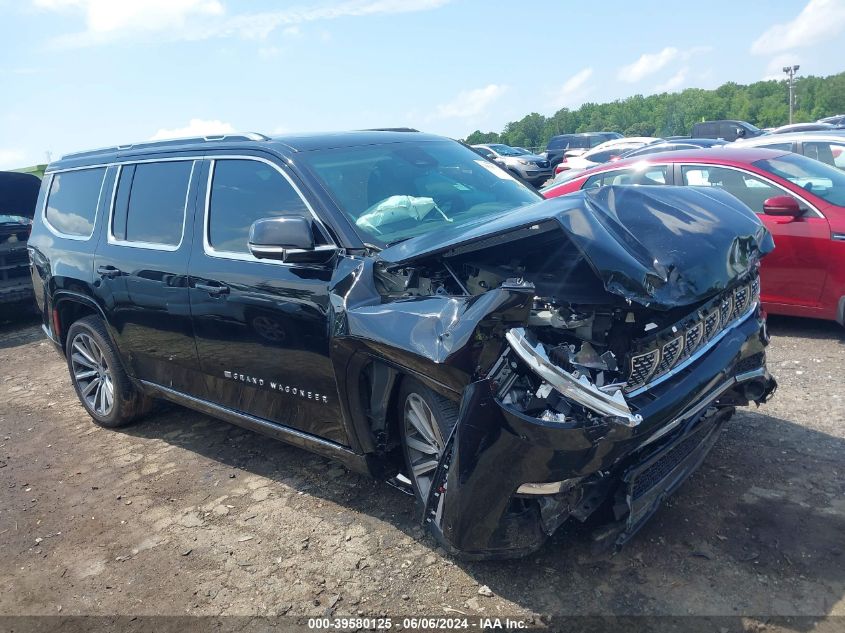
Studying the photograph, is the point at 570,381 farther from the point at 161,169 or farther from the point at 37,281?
the point at 37,281

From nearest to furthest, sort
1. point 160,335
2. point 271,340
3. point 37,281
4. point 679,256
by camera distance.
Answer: point 679,256 → point 271,340 → point 160,335 → point 37,281

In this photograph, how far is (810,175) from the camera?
6.35 meters

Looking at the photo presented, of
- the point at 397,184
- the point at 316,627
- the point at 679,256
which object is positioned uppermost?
the point at 397,184

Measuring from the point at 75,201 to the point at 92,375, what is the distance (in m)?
1.34

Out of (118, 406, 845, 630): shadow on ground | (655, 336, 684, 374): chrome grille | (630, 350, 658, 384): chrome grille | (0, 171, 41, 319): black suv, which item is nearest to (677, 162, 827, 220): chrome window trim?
(118, 406, 845, 630): shadow on ground

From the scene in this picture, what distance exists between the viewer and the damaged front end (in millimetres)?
2650

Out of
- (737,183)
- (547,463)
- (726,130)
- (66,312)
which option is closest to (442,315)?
(547,463)

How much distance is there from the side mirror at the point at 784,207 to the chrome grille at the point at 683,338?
287 centimetres

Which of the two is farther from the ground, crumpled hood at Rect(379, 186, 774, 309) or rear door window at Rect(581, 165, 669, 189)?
crumpled hood at Rect(379, 186, 774, 309)

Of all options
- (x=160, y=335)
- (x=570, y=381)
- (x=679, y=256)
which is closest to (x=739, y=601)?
(x=570, y=381)

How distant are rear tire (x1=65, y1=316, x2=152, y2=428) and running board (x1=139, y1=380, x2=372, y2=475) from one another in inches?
13.7

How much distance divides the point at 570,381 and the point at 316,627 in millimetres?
1519

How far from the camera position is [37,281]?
19.2ft

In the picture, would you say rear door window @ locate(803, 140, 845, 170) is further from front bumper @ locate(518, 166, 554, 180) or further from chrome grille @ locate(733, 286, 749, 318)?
front bumper @ locate(518, 166, 554, 180)
